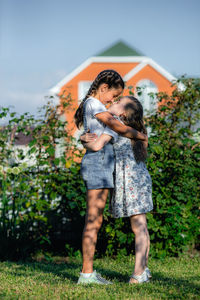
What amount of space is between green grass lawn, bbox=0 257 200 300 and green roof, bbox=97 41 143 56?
19463 millimetres

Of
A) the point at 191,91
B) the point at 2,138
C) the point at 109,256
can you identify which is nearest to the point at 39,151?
the point at 2,138

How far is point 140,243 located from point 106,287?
17.3 inches

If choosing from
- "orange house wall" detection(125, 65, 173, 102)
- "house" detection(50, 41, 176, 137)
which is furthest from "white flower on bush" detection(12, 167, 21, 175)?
"orange house wall" detection(125, 65, 173, 102)

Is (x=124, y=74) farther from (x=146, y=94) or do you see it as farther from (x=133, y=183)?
(x=133, y=183)

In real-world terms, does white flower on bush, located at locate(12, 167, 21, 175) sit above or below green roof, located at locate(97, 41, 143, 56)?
below

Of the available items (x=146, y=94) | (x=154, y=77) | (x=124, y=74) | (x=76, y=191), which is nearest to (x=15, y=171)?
(x=76, y=191)

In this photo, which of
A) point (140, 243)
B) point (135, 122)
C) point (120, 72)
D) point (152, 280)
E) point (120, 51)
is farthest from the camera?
point (120, 51)

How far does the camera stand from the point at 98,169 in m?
3.17

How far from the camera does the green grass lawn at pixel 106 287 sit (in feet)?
9.52

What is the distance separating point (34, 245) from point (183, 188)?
84.1 inches

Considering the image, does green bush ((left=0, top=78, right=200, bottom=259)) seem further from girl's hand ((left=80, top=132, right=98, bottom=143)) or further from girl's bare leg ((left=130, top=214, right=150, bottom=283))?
girl's hand ((left=80, top=132, right=98, bottom=143))

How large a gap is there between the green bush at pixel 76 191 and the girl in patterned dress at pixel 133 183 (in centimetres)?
153

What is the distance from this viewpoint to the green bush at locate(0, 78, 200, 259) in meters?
5.02

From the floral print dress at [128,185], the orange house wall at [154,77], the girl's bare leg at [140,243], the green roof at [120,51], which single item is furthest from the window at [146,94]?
the green roof at [120,51]
